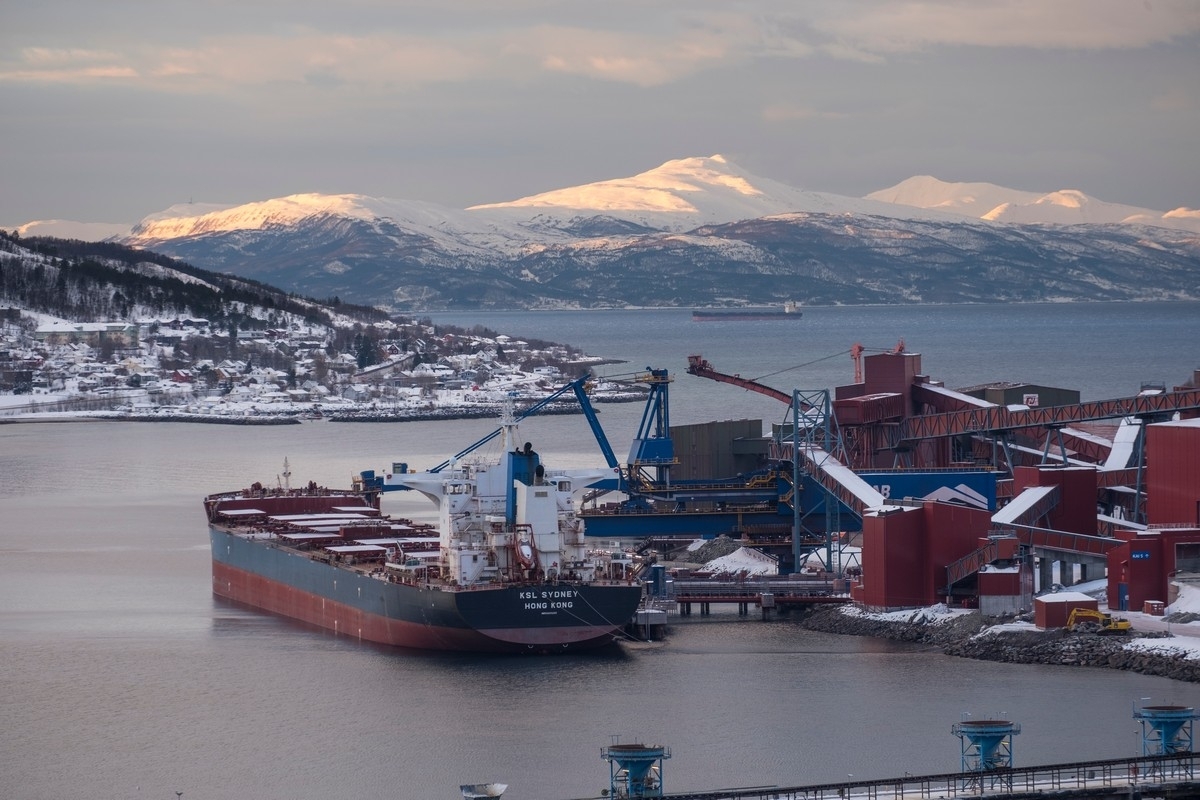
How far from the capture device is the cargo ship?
35.4 m

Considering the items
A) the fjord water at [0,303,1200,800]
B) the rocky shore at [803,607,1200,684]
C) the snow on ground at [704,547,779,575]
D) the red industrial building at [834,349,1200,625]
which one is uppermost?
the red industrial building at [834,349,1200,625]

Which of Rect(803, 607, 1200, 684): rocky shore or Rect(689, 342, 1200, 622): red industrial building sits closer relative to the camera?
Rect(803, 607, 1200, 684): rocky shore

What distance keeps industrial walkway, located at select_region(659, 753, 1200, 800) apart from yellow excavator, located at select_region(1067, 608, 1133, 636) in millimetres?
9825

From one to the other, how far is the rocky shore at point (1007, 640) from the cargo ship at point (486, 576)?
4.31 metres

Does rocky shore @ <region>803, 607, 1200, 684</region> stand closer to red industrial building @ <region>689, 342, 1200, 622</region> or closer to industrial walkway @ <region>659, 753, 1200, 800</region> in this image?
red industrial building @ <region>689, 342, 1200, 622</region>

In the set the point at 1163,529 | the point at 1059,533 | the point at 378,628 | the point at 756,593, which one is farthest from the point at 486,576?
the point at 1163,529

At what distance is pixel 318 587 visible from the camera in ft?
135

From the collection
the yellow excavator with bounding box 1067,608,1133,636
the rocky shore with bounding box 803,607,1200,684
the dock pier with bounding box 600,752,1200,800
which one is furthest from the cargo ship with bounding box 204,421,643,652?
the dock pier with bounding box 600,752,1200,800

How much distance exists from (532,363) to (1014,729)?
110392 millimetres

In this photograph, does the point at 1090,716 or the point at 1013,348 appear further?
the point at 1013,348

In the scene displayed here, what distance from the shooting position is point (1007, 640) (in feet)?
112

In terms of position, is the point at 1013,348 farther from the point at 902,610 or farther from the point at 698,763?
the point at 698,763

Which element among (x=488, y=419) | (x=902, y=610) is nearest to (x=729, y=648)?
(x=902, y=610)

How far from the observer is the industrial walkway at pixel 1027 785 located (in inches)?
877
